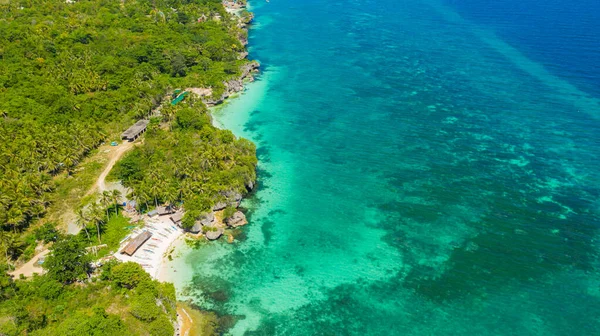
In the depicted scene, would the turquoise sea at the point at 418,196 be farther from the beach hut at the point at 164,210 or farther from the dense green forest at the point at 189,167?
the beach hut at the point at 164,210

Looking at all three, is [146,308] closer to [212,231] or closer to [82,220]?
[212,231]

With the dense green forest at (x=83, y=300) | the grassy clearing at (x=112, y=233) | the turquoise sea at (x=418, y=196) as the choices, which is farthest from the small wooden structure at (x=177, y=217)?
the dense green forest at (x=83, y=300)

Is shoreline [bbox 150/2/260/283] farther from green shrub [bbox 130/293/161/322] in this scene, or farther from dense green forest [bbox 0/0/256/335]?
green shrub [bbox 130/293/161/322]

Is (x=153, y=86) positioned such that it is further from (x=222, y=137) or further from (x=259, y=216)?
(x=259, y=216)

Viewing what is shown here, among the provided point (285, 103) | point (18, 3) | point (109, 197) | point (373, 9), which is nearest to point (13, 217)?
point (109, 197)

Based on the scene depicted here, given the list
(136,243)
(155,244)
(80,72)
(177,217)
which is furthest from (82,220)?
(80,72)

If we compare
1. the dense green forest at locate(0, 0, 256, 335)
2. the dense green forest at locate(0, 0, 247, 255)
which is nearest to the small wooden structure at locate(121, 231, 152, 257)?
the dense green forest at locate(0, 0, 256, 335)

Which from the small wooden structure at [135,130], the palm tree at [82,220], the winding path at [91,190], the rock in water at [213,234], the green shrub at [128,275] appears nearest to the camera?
the green shrub at [128,275]
